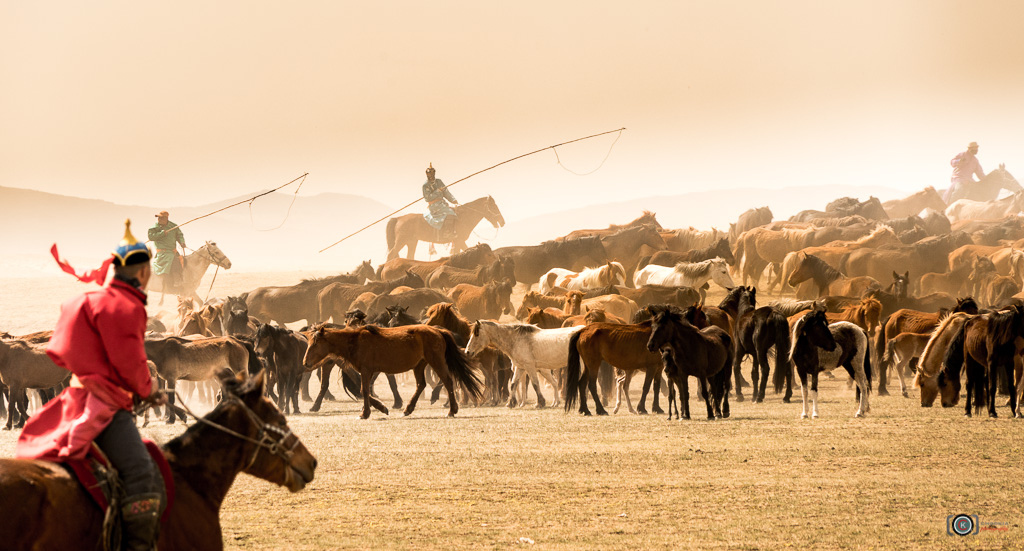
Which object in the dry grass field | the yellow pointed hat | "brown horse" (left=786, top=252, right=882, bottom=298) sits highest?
"brown horse" (left=786, top=252, right=882, bottom=298)

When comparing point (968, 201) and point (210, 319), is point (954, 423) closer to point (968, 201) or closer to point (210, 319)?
point (210, 319)

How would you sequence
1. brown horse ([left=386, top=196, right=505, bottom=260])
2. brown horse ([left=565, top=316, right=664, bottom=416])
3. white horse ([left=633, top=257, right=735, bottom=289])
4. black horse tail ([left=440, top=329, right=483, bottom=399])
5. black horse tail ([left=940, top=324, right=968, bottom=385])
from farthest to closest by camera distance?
brown horse ([left=386, top=196, right=505, bottom=260])
white horse ([left=633, top=257, right=735, bottom=289])
black horse tail ([left=440, top=329, right=483, bottom=399])
brown horse ([left=565, top=316, right=664, bottom=416])
black horse tail ([left=940, top=324, right=968, bottom=385])

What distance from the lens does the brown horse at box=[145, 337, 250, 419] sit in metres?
19.6

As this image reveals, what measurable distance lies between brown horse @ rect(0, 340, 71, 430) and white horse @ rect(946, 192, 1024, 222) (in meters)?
53.8

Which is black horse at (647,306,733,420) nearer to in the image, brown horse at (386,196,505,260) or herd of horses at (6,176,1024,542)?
herd of horses at (6,176,1024,542)

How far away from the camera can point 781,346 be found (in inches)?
779

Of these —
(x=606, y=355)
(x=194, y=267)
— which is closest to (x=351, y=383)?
(x=606, y=355)

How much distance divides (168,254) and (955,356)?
24762mm

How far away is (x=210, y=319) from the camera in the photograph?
92.2ft

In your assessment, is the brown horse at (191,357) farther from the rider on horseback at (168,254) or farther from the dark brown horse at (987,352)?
the dark brown horse at (987,352)

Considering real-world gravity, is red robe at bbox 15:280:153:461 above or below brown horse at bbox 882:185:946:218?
below

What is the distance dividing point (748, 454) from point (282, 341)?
11243mm

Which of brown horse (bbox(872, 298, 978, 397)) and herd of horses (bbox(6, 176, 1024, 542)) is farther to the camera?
brown horse (bbox(872, 298, 978, 397))

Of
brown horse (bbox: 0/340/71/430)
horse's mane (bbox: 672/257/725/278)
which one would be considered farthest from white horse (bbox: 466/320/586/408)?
horse's mane (bbox: 672/257/725/278)
